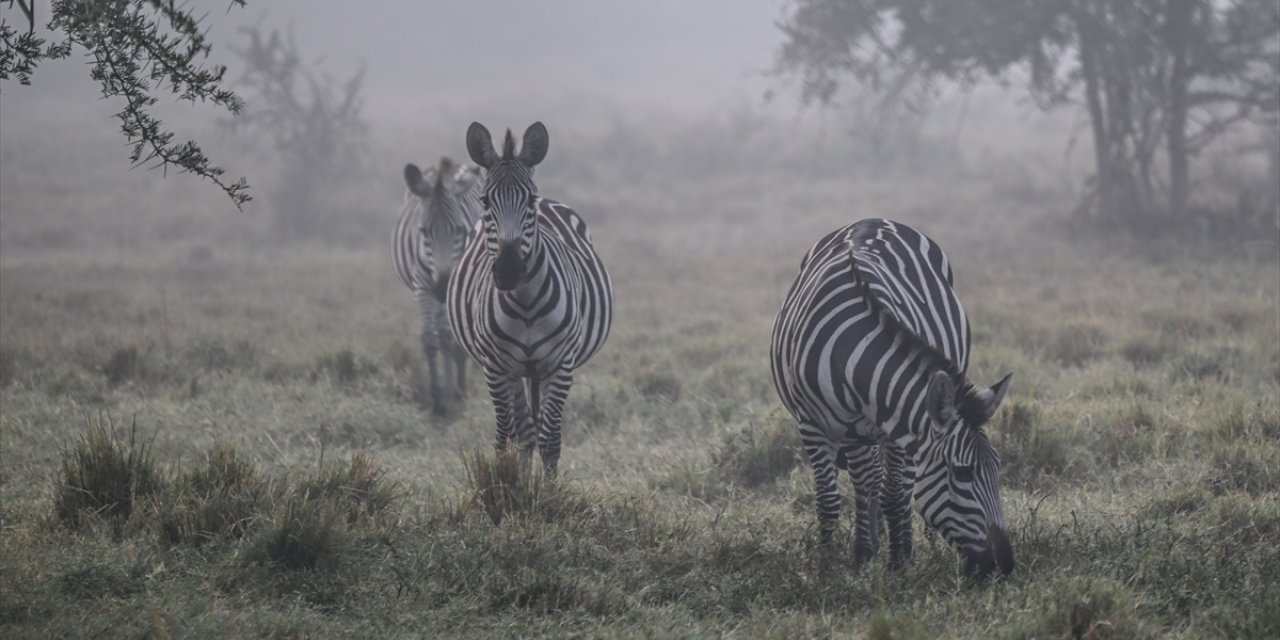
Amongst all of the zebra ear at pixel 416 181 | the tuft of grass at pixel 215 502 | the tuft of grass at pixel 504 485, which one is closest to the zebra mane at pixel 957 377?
the tuft of grass at pixel 504 485

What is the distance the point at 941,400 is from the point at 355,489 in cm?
305

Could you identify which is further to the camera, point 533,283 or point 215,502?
point 533,283

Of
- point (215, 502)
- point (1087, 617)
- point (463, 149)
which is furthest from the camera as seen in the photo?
point (463, 149)

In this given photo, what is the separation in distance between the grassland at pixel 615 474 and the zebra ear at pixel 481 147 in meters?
1.68

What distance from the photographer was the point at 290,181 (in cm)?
2109

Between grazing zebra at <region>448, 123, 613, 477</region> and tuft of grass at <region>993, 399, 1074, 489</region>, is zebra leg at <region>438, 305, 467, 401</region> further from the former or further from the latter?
tuft of grass at <region>993, 399, 1074, 489</region>

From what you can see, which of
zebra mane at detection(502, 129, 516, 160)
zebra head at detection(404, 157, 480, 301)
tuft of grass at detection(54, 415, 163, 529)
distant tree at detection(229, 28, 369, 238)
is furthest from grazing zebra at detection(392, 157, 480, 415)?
distant tree at detection(229, 28, 369, 238)

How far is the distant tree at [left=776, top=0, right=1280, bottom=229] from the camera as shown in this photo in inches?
→ 594

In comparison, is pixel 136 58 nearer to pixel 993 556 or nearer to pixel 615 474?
pixel 615 474

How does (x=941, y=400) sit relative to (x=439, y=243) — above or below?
below

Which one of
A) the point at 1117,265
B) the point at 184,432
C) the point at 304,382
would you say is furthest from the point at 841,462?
the point at 1117,265

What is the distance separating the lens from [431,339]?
9969 millimetres

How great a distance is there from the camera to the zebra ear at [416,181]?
33.3 ft

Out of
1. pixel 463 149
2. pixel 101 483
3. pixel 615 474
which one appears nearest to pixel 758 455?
pixel 615 474
